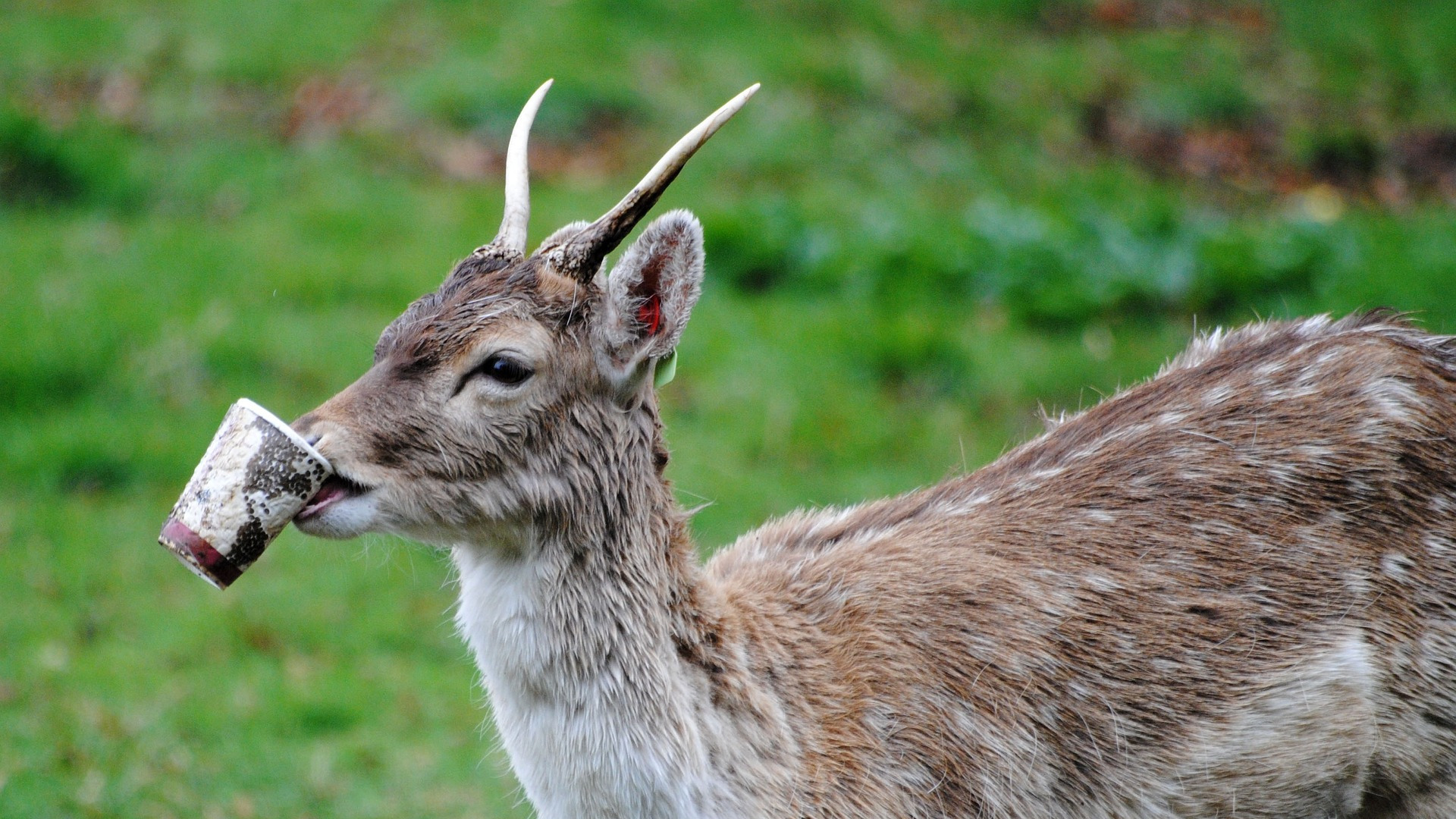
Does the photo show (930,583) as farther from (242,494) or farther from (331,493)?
(242,494)

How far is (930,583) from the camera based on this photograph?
394 centimetres

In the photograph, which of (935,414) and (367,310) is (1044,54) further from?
(367,310)

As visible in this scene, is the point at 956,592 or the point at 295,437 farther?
the point at 956,592

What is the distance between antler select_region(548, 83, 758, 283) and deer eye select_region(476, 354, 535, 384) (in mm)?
272

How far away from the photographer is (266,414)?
3400mm

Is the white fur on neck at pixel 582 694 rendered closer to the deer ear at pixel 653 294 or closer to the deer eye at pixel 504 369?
the deer eye at pixel 504 369

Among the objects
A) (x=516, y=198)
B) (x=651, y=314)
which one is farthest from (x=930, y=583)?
(x=516, y=198)

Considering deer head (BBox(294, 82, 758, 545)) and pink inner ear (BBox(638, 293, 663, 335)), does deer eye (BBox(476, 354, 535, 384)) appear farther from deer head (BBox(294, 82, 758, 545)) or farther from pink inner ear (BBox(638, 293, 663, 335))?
pink inner ear (BBox(638, 293, 663, 335))

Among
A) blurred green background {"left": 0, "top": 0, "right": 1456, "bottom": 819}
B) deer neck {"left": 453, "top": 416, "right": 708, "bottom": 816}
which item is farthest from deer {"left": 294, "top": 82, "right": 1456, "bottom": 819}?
blurred green background {"left": 0, "top": 0, "right": 1456, "bottom": 819}

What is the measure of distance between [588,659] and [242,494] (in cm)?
85

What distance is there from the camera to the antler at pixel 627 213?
3.40 metres

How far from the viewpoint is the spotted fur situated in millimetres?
3537

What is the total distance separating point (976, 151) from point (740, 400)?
337cm

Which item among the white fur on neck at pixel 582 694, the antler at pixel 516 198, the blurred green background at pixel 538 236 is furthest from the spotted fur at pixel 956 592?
the blurred green background at pixel 538 236
